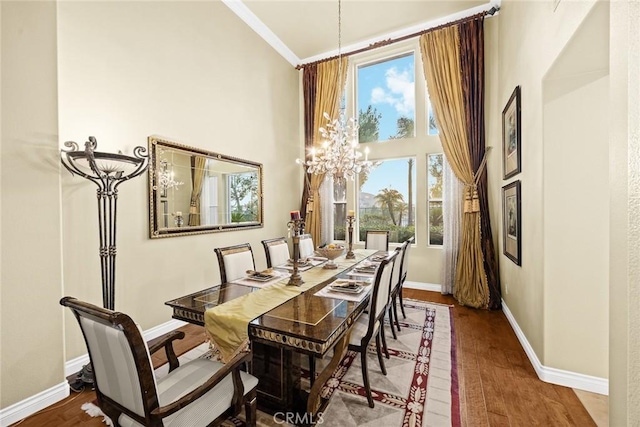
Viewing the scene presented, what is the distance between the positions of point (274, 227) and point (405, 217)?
2.40 m

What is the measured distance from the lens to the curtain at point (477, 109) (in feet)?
13.3

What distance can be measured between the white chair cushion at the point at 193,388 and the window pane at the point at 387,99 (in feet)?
15.0

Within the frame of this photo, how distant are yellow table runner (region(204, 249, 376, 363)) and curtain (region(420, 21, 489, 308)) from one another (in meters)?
2.97

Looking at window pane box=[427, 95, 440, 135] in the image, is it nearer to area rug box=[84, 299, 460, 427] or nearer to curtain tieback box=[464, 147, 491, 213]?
curtain tieback box=[464, 147, 491, 213]

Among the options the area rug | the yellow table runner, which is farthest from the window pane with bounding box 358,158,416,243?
the yellow table runner

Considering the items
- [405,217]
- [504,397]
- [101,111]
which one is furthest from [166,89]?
[504,397]

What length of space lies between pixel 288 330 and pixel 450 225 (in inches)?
146

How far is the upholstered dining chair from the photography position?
1.04 m

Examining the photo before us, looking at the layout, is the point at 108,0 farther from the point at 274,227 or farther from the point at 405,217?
the point at 405,217

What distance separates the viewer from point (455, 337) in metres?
2.96

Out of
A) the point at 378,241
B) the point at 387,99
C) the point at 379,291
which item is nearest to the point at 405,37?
the point at 387,99

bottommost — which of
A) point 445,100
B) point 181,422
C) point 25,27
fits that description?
point 181,422

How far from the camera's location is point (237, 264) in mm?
2658

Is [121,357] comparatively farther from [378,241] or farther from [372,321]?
[378,241]
